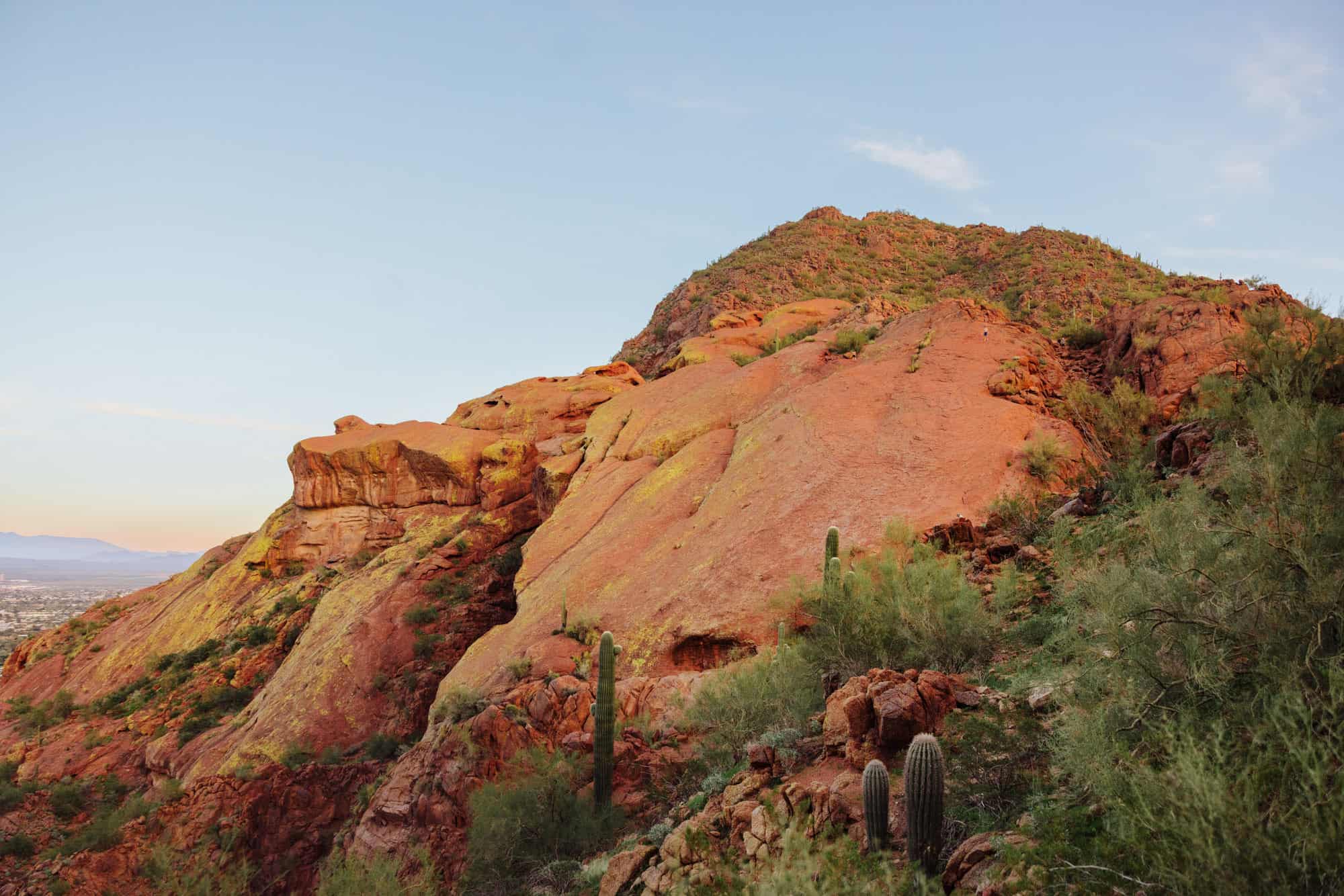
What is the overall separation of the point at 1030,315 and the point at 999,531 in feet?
73.1

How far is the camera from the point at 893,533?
1357 centimetres

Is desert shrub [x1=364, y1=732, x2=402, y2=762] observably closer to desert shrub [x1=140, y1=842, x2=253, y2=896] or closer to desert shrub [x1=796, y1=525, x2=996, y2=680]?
desert shrub [x1=140, y1=842, x2=253, y2=896]

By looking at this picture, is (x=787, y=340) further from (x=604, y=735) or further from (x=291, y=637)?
(x=291, y=637)

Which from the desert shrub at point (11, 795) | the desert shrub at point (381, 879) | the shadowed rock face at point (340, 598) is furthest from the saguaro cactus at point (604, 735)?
the desert shrub at point (11, 795)

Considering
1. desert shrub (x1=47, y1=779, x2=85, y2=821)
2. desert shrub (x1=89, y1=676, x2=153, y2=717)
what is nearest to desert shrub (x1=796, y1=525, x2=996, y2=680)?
desert shrub (x1=47, y1=779, x2=85, y2=821)

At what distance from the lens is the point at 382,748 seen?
776 inches

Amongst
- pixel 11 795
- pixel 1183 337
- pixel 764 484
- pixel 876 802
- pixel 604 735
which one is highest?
pixel 1183 337

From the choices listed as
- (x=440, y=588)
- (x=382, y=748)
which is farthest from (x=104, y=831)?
(x=440, y=588)

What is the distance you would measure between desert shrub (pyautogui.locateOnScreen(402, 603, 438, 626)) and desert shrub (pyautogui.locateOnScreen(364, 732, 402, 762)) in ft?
13.1

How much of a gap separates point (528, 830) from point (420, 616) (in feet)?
42.8

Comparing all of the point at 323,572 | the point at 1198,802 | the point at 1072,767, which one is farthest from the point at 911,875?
the point at 323,572

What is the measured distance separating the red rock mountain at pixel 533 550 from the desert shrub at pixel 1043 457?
20 cm

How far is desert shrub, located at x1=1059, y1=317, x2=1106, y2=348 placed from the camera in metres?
20.4

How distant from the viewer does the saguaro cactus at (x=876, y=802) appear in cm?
613
